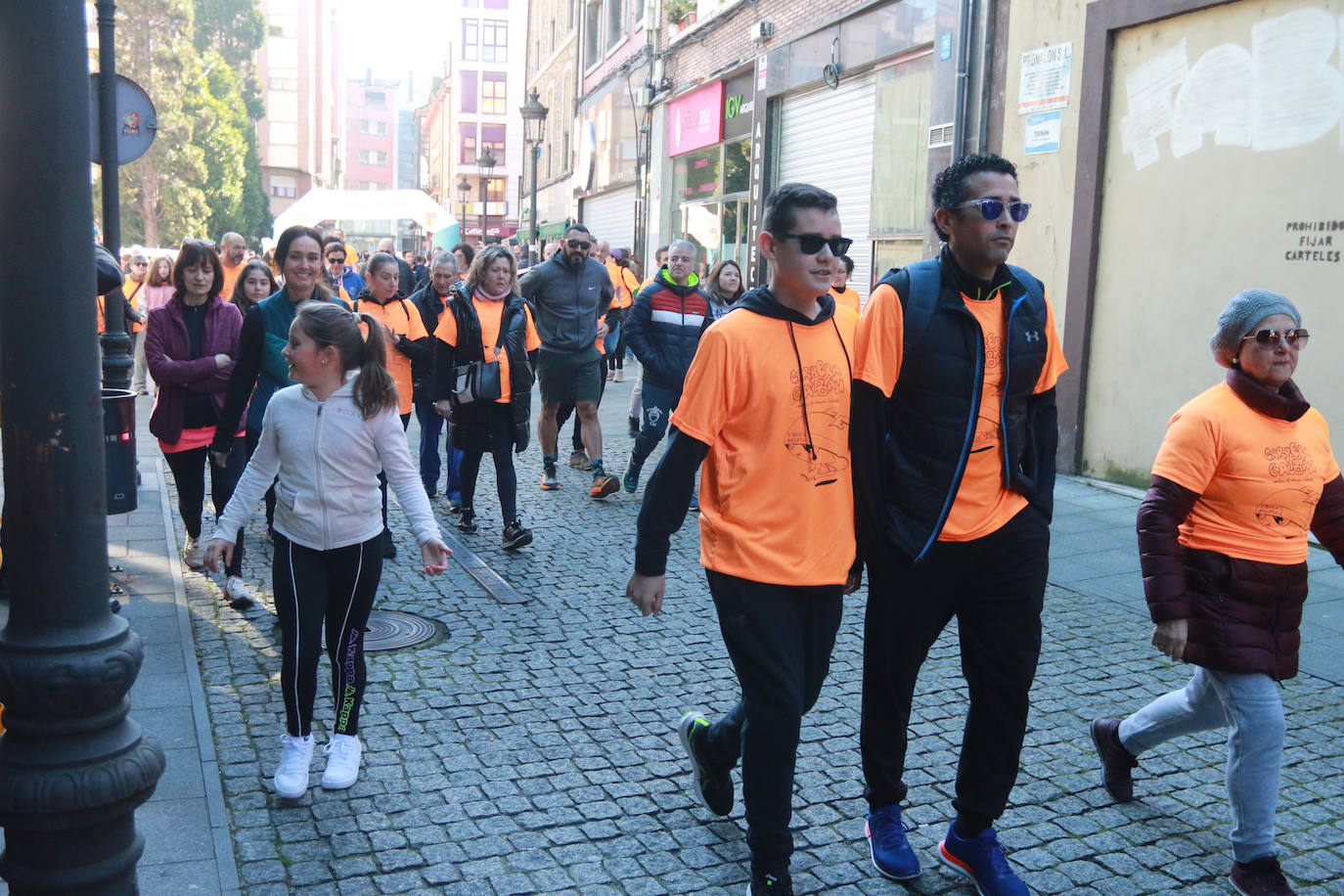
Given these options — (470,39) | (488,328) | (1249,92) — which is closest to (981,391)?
(488,328)

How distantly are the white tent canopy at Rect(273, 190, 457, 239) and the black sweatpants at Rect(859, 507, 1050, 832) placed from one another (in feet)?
67.4

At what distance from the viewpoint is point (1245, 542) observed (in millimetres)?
3498

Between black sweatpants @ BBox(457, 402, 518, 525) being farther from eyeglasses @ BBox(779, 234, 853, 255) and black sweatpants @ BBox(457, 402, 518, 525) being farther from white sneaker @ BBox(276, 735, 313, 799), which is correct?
eyeglasses @ BBox(779, 234, 853, 255)

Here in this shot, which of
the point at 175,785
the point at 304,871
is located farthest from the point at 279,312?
the point at 304,871

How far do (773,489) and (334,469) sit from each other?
5.20ft

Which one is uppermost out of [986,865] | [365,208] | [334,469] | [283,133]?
[283,133]

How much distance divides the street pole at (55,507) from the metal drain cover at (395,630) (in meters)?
2.99

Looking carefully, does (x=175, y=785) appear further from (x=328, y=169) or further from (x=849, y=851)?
(x=328, y=169)

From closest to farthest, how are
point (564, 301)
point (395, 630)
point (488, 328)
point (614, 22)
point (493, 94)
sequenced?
point (395, 630) < point (488, 328) < point (564, 301) < point (614, 22) < point (493, 94)

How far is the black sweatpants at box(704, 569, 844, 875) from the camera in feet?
10.5

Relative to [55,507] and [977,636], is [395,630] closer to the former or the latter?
[977,636]

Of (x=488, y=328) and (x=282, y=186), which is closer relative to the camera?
(x=488, y=328)

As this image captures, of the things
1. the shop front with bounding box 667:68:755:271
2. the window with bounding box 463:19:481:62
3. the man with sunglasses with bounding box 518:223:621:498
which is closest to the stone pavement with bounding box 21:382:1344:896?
the man with sunglasses with bounding box 518:223:621:498

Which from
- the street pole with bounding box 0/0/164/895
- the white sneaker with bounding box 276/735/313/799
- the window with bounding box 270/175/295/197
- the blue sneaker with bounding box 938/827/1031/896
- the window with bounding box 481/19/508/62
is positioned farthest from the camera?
the window with bounding box 270/175/295/197
